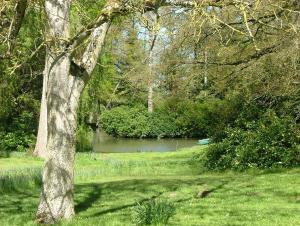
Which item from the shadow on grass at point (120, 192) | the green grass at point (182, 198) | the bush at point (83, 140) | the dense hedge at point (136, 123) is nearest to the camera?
the green grass at point (182, 198)

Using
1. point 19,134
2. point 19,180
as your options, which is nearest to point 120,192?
point 19,180

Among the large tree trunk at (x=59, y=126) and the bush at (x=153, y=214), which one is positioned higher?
the large tree trunk at (x=59, y=126)

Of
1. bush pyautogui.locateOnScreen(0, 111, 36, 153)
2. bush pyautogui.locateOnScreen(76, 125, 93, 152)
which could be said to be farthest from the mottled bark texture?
bush pyautogui.locateOnScreen(76, 125, 93, 152)

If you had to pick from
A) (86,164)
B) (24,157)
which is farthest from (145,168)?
(24,157)

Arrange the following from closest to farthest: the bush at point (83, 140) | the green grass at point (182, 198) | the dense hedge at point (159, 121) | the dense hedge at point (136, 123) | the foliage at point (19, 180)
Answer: the green grass at point (182, 198) → the foliage at point (19, 180) → the bush at point (83, 140) → the dense hedge at point (159, 121) → the dense hedge at point (136, 123)

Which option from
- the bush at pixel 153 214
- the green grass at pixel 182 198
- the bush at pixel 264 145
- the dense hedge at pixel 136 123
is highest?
the dense hedge at pixel 136 123

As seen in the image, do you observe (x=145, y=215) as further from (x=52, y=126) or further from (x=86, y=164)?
(x=86, y=164)

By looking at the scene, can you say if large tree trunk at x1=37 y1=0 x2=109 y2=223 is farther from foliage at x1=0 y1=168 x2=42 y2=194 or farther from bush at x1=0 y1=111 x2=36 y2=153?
bush at x1=0 y1=111 x2=36 y2=153

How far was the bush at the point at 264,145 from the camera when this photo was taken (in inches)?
592

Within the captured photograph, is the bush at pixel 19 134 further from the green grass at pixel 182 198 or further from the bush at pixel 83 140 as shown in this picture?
the green grass at pixel 182 198

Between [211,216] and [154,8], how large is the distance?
11.0 ft

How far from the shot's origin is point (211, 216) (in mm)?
8234

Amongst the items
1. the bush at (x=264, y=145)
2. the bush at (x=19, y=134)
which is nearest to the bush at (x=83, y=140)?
the bush at (x=19, y=134)

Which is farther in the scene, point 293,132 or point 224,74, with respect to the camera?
point 224,74
